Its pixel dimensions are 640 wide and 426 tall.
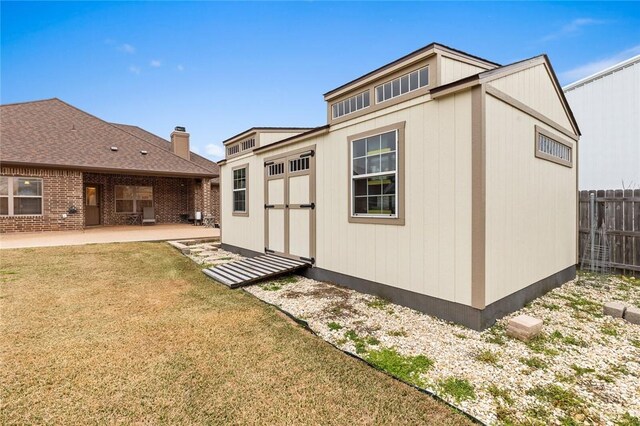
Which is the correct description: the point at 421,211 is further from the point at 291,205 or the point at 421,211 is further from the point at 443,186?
the point at 291,205

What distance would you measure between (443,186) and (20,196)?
1615 centimetres

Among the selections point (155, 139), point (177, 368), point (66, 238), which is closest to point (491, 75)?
point (177, 368)

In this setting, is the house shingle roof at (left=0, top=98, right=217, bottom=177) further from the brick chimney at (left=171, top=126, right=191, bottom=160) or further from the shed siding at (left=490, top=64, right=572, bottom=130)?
the shed siding at (left=490, top=64, right=572, bottom=130)

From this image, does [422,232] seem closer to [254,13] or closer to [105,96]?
[254,13]

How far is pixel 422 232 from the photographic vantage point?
4.04 meters

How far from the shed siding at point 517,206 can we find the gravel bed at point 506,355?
23.5 inches

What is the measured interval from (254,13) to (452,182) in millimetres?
10715

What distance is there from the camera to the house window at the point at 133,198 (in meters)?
16.0

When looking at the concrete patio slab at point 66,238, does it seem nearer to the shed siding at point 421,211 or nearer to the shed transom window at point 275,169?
the shed transom window at point 275,169

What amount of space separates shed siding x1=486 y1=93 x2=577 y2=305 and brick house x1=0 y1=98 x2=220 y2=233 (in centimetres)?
1464

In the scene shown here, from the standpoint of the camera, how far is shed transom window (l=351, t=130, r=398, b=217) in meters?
4.44

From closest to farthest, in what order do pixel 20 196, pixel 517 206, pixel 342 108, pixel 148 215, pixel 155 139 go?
pixel 517 206 → pixel 342 108 → pixel 20 196 → pixel 148 215 → pixel 155 139

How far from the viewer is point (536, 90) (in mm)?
4711

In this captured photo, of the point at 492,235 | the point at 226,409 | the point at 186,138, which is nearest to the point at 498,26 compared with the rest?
the point at 492,235
